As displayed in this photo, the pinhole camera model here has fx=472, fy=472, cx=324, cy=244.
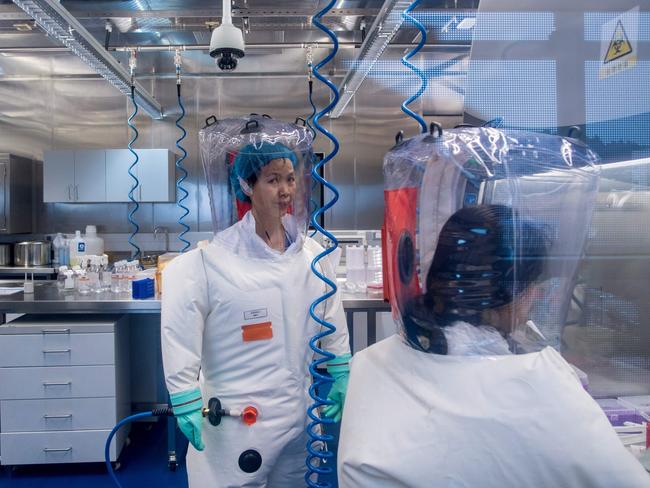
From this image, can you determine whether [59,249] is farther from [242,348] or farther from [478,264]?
[478,264]

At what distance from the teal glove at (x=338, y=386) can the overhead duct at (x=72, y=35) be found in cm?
184

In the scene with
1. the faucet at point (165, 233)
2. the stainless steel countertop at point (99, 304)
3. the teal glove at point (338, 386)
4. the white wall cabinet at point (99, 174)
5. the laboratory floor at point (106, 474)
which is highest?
the white wall cabinet at point (99, 174)

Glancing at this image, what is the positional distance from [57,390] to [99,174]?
252 centimetres

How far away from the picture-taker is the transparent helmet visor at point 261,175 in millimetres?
1401

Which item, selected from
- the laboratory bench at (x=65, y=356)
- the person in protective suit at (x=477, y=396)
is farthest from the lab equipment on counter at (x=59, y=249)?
the person in protective suit at (x=477, y=396)

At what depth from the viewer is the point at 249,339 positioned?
137 cm

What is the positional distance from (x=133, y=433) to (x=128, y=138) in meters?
3.06

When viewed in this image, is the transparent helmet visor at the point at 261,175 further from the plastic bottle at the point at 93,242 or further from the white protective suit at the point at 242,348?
the plastic bottle at the point at 93,242

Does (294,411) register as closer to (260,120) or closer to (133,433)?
(260,120)

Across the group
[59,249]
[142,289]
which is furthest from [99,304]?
[59,249]

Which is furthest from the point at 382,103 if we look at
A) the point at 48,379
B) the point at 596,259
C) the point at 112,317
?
the point at 596,259

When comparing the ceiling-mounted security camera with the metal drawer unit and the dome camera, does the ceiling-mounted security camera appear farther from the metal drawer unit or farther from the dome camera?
the metal drawer unit

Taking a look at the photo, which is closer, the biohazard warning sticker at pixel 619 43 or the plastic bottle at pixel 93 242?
the biohazard warning sticker at pixel 619 43

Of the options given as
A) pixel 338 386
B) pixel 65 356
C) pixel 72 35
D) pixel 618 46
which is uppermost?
pixel 72 35
